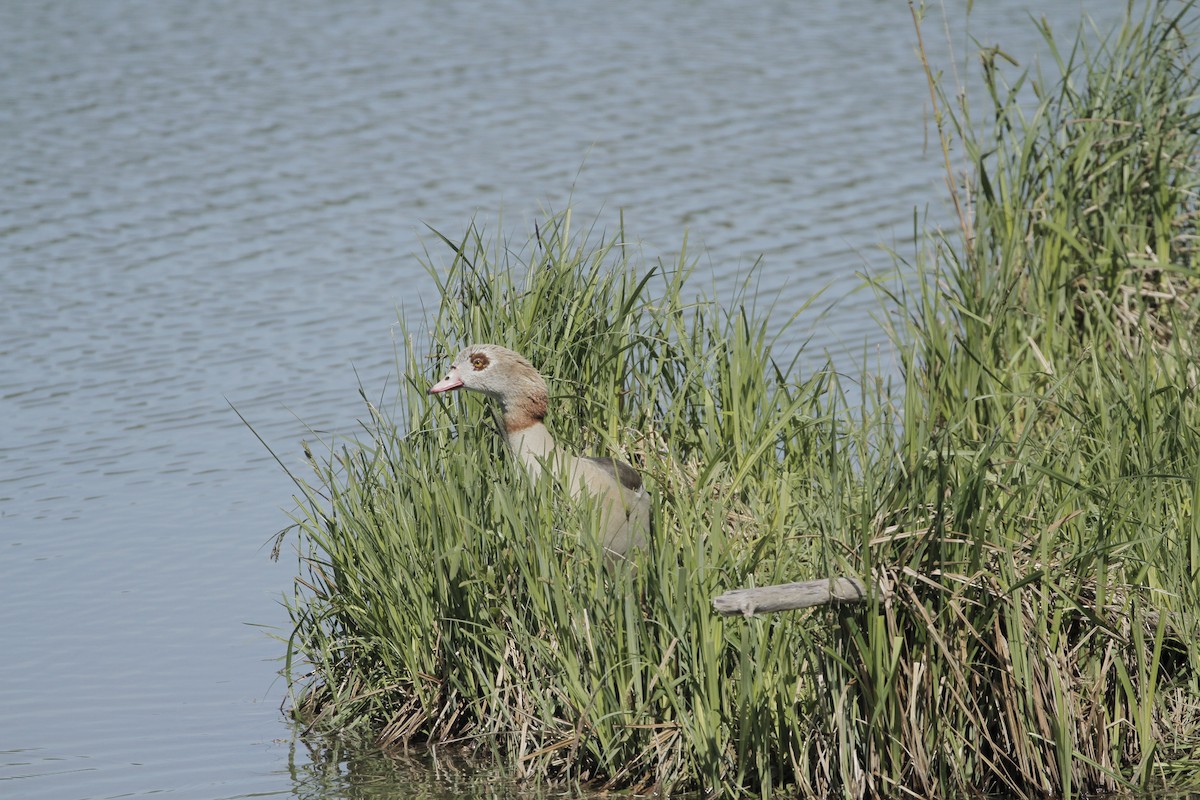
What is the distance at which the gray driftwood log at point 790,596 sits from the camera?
4500 millimetres

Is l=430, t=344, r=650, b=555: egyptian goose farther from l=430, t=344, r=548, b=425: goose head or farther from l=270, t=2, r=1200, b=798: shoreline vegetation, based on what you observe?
l=270, t=2, r=1200, b=798: shoreline vegetation

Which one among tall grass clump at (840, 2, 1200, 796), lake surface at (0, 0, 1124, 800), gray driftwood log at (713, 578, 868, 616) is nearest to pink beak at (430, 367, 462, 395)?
lake surface at (0, 0, 1124, 800)

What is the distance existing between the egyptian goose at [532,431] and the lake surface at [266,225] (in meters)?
1.03

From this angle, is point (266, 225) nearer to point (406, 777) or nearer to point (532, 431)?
point (532, 431)

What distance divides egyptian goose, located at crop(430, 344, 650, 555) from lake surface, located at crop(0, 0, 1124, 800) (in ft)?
3.37

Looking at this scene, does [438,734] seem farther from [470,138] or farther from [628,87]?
[628,87]

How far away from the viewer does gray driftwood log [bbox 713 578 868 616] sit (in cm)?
450

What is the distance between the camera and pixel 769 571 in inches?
218

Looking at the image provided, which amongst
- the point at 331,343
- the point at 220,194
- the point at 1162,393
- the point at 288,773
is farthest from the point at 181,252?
the point at 1162,393

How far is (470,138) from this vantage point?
1698 centimetres

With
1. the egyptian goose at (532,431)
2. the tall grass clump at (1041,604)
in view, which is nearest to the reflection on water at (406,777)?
the egyptian goose at (532,431)

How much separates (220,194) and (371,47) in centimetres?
727

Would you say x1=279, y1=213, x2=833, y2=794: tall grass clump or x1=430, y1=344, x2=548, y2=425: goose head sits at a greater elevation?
x1=430, y1=344, x2=548, y2=425: goose head

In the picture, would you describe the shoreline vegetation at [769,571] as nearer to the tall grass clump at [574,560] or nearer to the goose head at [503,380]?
the tall grass clump at [574,560]
